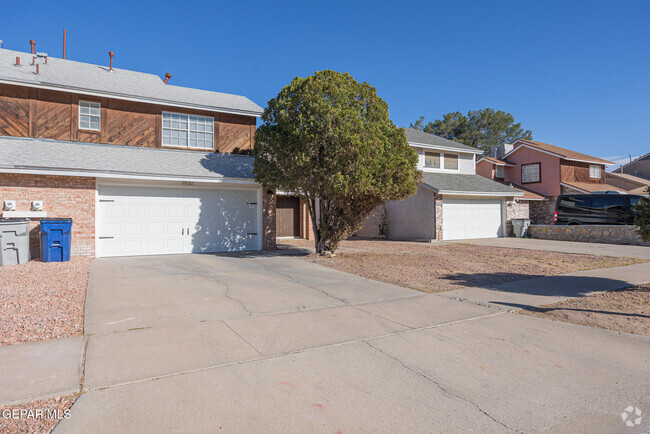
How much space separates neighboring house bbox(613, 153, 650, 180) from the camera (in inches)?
1587

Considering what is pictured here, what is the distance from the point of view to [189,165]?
43.9 ft

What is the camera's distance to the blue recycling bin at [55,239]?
10.4 meters

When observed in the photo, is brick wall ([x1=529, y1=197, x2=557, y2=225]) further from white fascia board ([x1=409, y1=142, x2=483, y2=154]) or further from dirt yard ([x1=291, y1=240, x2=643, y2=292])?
dirt yard ([x1=291, y1=240, x2=643, y2=292])

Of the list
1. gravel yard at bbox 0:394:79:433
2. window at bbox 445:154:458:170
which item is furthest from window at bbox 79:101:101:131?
window at bbox 445:154:458:170

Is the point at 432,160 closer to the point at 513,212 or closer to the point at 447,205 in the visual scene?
the point at 447,205

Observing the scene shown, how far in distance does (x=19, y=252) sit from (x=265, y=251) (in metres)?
7.19

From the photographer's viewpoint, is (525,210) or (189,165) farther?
(525,210)

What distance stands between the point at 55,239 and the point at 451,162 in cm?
1995

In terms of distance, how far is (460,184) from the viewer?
66.8 feet

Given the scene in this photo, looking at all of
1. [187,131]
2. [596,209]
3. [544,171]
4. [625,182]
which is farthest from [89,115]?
[625,182]

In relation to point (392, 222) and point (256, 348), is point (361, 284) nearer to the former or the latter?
point (256, 348)

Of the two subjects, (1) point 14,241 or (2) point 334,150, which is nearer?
(1) point 14,241

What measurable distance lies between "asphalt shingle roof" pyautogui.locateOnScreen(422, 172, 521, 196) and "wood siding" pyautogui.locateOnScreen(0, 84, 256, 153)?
1024cm

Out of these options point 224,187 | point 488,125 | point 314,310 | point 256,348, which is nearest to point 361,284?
point 314,310
